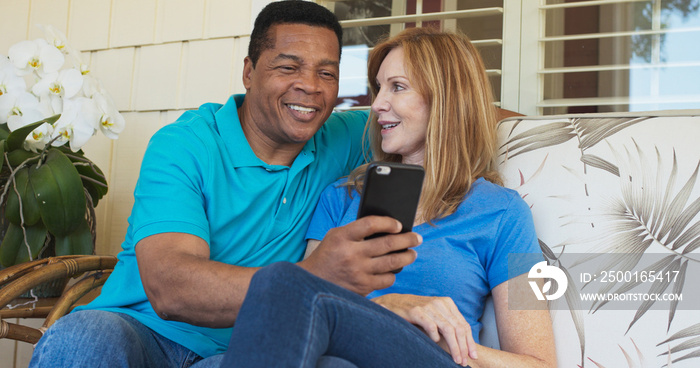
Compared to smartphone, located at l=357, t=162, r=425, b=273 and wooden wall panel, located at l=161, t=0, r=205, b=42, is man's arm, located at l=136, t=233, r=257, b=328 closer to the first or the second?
smartphone, located at l=357, t=162, r=425, b=273

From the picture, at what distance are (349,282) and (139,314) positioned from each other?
64 cm

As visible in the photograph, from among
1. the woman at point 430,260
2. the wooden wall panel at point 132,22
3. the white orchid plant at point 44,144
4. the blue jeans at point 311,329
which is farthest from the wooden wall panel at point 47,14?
the blue jeans at point 311,329

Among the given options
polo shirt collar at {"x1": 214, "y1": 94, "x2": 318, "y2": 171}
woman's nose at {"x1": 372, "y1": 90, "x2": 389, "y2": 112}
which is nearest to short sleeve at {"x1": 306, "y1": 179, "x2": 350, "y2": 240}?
polo shirt collar at {"x1": 214, "y1": 94, "x2": 318, "y2": 171}

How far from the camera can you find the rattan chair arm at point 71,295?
1764mm

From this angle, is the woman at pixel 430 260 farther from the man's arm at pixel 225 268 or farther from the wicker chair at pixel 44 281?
the wicker chair at pixel 44 281

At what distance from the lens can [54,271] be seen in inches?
68.3

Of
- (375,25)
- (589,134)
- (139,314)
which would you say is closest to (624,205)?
(589,134)

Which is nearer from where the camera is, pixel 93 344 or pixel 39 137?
pixel 93 344

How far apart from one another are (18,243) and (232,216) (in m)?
0.87

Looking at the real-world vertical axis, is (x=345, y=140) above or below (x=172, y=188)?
above

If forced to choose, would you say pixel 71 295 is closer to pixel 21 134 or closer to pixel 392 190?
pixel 21 134

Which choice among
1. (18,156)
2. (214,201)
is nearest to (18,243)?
→ (18,156)

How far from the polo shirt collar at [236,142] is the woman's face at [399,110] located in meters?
0.23

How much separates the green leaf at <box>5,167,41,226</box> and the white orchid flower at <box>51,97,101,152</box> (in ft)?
0.51
